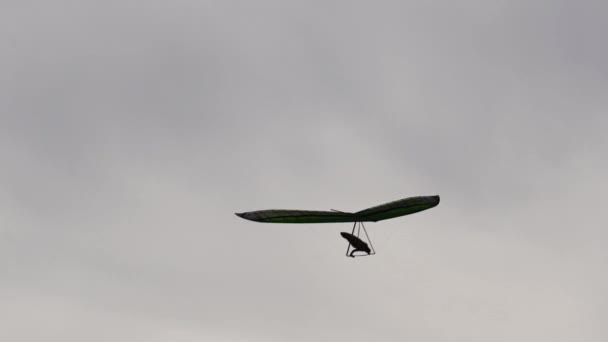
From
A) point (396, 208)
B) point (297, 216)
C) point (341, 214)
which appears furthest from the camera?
point (396, 208)

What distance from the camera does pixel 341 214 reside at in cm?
6006

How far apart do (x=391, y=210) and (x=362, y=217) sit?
2555 millimetres

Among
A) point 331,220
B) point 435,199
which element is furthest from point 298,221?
point 435,199

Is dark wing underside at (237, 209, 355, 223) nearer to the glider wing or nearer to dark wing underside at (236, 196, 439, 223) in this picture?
dark wing underside at (236, 196, 439, 223)

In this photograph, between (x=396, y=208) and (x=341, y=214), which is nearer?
(x=341, y=214)

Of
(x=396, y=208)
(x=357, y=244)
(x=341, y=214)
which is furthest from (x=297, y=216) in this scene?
(x=396, y=208)

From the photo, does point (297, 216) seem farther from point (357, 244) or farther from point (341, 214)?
point (357, 244)

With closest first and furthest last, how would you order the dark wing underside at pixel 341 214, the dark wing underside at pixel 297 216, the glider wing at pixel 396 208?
the dark wing underside at pixel 297 216 < the dark wing underside at pixel 341 214 < the glider wing at pixel 396 208

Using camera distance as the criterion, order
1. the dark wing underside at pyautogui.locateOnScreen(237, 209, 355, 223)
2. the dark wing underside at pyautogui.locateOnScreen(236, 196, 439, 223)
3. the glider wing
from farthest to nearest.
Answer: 1. the glider wing
2. the dark wing underside at pyautogui.locateOnScreen(236, 196, 439, 223)
3. the dark wing underside at pyautogui.locateOnScreen(237, 209, 355, 223)

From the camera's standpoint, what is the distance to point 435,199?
211 feet

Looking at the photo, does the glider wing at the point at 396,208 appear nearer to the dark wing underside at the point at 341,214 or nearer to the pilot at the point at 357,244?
the dark wing underside at the point at 341,214

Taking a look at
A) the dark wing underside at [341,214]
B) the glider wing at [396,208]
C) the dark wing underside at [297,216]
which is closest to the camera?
the dark wing underside at [297,216]

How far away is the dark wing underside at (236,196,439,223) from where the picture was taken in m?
59.1

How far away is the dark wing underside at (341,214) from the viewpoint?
194 ft
